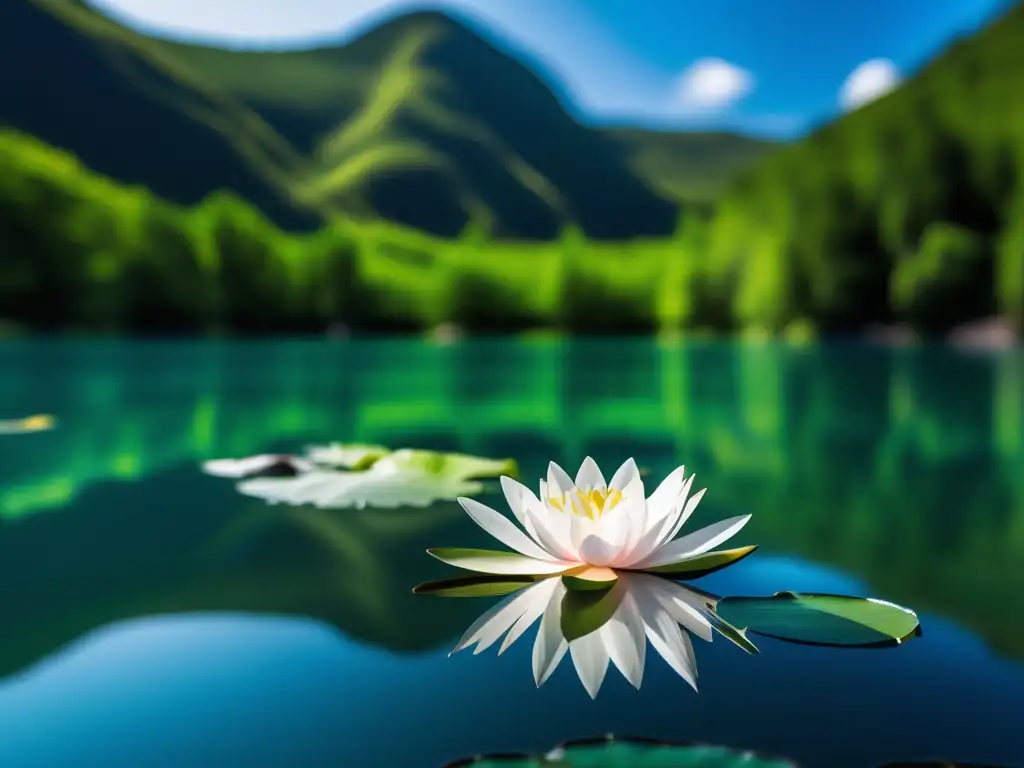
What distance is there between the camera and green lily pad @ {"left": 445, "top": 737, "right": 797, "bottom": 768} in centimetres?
66

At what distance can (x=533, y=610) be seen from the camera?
1.09 m

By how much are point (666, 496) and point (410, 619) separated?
17.3 inches

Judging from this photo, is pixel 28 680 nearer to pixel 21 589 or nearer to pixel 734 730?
pixel 21 589

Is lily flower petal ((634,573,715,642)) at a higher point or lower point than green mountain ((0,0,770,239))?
lower

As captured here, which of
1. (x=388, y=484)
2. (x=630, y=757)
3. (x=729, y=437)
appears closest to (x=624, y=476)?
(x=630, y=757)

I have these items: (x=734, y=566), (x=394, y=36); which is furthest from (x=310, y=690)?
(x=394, y=36)

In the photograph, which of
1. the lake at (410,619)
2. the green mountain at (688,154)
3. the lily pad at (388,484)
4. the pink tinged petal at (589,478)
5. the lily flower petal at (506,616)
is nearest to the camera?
the lake at (410,619)

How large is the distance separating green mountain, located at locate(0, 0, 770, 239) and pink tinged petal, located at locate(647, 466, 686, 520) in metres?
36.2

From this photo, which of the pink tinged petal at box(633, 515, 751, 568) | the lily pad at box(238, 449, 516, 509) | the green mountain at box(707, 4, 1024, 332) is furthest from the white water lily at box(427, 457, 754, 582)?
the green mountain at box(707, 4, 1024, 332)

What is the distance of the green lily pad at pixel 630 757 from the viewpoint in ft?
2.15

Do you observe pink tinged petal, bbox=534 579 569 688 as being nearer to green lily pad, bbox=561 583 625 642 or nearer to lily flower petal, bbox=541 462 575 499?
green lily pad, bbox=561 583 625 642

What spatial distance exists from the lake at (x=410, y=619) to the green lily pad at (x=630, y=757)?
4.2 inches

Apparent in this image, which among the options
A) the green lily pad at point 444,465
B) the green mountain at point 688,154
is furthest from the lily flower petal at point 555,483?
the green mountain at point 688,154

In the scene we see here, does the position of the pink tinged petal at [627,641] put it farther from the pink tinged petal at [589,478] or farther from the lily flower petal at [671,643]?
the pink tinged petal at [589,478]
